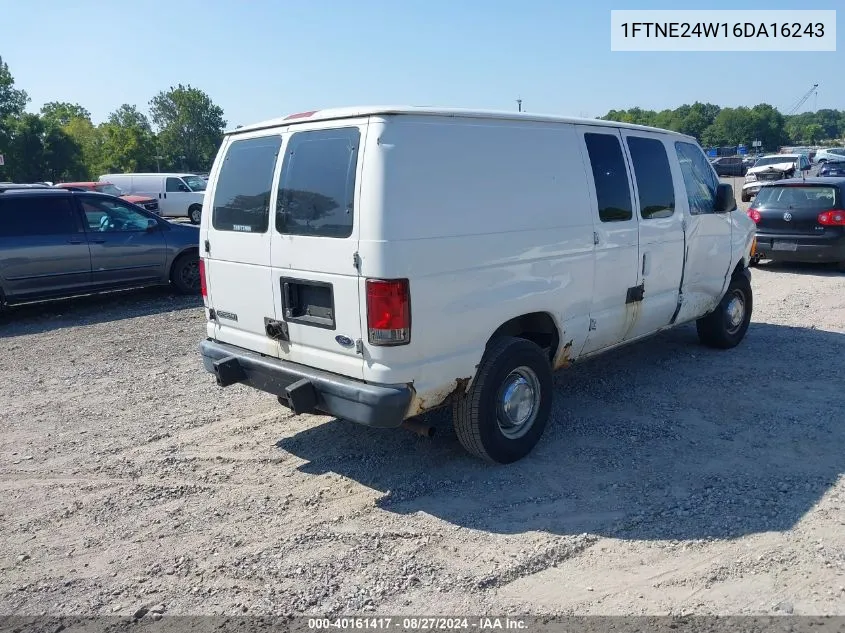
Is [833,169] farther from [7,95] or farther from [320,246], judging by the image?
[7,95]

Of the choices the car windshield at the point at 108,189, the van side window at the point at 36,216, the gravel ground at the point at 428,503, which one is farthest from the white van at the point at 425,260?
the car windshield at the point at 108,189

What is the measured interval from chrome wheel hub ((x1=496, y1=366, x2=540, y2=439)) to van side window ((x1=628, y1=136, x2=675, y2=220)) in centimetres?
182

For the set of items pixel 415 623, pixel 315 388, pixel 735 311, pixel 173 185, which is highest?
pixel 173 185

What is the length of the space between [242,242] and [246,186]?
15.2 inches

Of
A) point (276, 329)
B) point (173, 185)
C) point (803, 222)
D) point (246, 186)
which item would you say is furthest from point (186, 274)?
point (173, 185)

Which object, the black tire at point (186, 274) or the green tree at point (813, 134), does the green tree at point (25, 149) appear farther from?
the green tree at point (813, 134)

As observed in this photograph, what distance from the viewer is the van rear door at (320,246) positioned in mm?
3947

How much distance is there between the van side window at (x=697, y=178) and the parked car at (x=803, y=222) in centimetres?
541

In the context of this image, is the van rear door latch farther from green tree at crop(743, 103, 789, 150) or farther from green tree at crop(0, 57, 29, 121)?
green tree at crop(743, 103, 789, 150)

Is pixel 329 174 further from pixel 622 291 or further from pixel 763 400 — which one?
pixel 763 400

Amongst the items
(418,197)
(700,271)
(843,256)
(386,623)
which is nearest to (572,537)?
(386,623)

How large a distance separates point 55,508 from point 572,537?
3.11 meters

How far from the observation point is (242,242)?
4.67 meters

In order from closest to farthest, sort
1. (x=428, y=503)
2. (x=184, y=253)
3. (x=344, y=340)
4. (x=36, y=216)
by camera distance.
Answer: (x=344, y=340) < (x=428, y=503) < (x=36, y=216) < (x=184, y=253)
